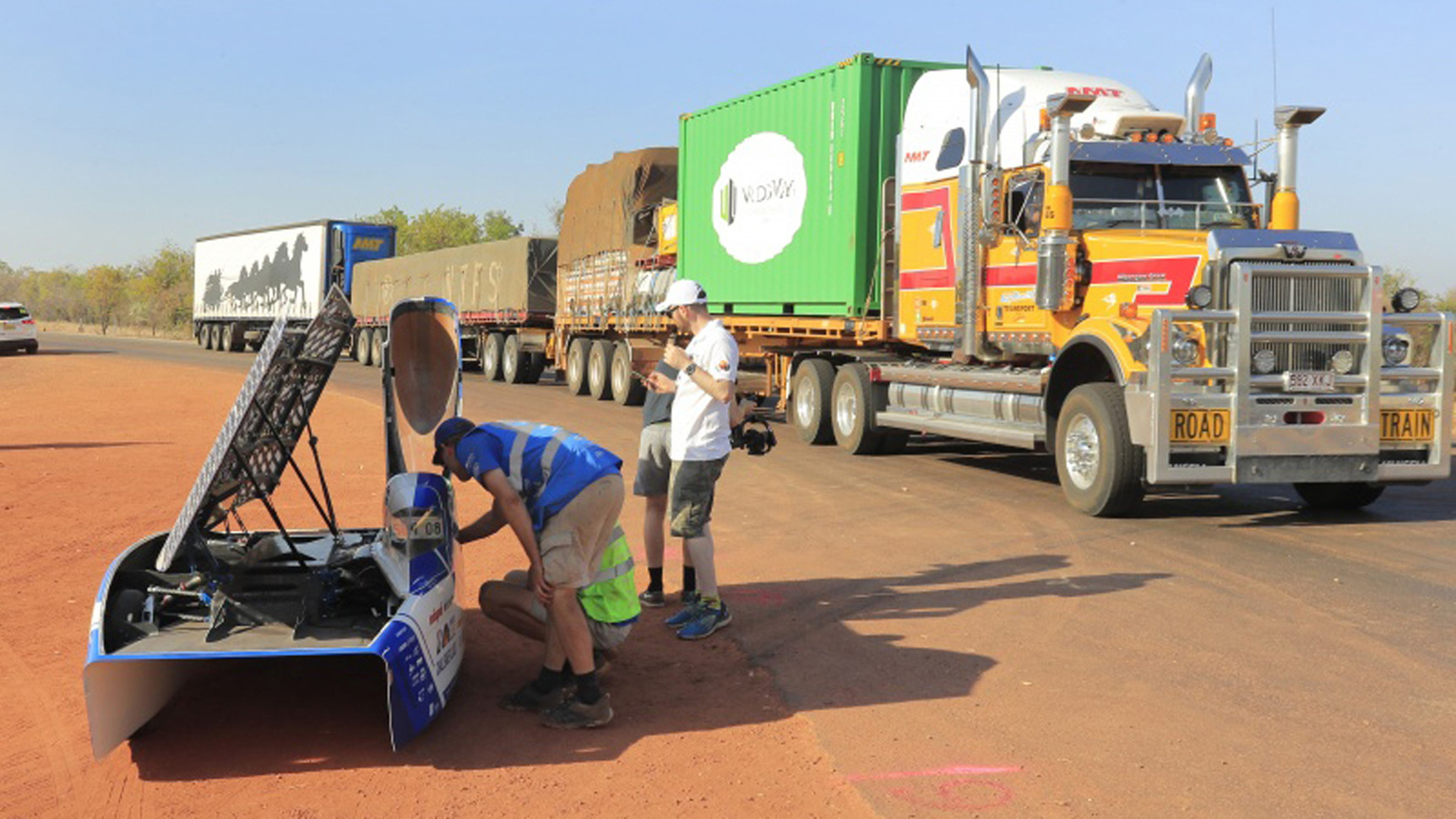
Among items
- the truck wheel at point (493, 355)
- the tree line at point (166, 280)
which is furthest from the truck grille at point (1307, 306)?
the tree line at point (166, 280)

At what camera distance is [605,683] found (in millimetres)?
5645

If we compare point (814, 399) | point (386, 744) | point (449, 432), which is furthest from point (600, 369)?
point (386, 744)

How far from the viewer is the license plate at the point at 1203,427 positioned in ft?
31.1

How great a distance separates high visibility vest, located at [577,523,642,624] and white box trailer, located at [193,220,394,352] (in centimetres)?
3169

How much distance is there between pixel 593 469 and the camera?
5223mm

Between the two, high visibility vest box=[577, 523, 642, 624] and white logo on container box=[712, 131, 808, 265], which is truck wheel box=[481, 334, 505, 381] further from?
high visibility vest box=[577, 523, 642, 624]

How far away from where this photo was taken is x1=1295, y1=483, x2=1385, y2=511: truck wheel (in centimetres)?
1060

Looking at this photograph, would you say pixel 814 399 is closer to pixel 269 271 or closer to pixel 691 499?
pixel 691 499

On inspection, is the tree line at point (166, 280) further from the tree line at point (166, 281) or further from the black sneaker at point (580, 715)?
the black sneaker at point (580, 715)

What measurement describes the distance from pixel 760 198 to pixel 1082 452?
7484 millimetres

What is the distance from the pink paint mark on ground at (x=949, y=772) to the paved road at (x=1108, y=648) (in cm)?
1

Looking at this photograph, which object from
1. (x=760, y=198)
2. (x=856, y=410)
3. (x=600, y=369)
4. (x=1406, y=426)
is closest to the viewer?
(x=1406, y=426)

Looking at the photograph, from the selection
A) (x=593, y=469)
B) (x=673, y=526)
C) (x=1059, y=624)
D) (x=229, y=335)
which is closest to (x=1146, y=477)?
(x=1059, y=624)

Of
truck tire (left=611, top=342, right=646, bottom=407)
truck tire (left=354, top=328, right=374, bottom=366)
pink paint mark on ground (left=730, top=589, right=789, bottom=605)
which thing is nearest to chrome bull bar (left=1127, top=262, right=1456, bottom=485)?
pink paint mark on ground (left=730, top=589, right=789, bottom=605)
